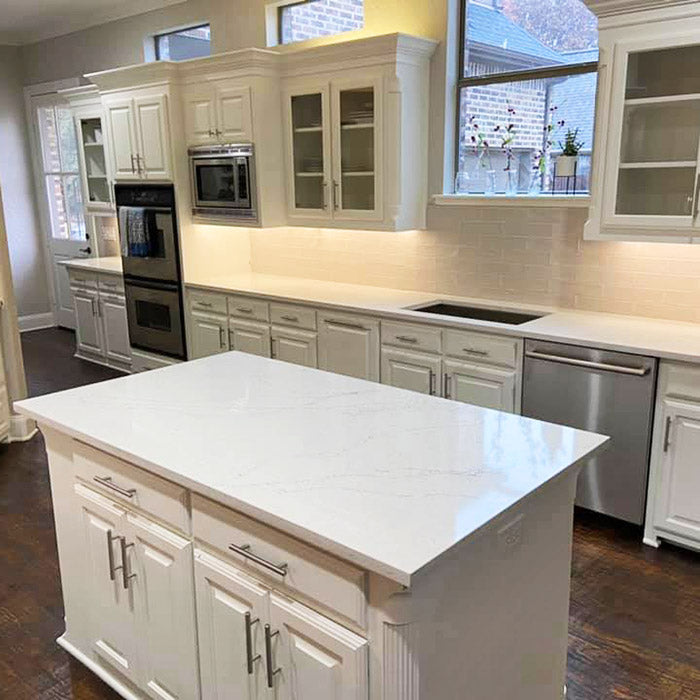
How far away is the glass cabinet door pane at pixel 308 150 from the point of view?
14.1 feet

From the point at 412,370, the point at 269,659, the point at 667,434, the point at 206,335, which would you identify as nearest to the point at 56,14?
the point at 206,335

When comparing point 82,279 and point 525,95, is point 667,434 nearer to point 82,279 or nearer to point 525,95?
point 525,95

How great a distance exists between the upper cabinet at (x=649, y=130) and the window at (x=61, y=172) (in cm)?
541

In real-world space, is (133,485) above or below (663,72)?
below

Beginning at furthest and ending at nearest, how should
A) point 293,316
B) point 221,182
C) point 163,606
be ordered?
point 221,182, point 293,316, point 163,606

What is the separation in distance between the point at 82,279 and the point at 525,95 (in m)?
4.08

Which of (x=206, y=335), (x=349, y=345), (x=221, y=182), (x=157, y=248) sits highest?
(x=221, y=182)

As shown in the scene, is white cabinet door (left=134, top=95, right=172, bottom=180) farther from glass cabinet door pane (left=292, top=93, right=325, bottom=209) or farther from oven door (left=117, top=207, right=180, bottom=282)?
glass cabinet door pane (left=292, top=93, right=325, bottom=209)

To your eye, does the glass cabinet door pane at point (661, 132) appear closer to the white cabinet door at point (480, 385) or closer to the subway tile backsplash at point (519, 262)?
the subway tile backsplash at point (519, 262)

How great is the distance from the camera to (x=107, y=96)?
522 cm

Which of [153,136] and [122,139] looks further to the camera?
[122,139]

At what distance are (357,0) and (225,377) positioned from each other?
3.07 meters

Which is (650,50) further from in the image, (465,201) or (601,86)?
(465,201)

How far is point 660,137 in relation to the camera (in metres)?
3.02
